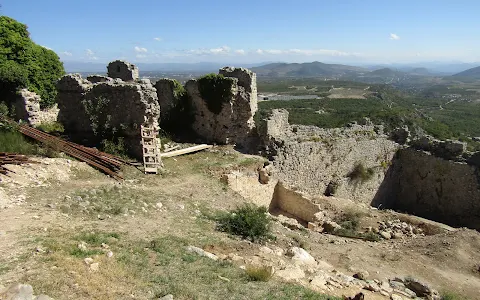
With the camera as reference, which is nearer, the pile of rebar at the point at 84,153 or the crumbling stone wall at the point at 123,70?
the pile of rebar at the point at 84,153

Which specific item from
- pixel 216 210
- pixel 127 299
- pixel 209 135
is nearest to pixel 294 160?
pixel 209 135

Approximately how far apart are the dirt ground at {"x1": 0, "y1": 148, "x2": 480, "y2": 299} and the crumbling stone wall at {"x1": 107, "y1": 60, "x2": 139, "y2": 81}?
5316 mm

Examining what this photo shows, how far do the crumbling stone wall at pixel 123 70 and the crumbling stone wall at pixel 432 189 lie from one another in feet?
40.3

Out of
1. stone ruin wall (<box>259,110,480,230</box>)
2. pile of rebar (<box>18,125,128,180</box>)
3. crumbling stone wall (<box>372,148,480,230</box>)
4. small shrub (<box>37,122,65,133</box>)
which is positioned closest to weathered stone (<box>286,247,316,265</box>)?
pile of rebar (<box>18,125,128,180</box>)

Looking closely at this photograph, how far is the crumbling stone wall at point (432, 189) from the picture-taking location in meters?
16.5

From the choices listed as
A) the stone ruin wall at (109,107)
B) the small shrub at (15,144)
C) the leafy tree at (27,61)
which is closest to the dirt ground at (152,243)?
the small shrub at (15,144)

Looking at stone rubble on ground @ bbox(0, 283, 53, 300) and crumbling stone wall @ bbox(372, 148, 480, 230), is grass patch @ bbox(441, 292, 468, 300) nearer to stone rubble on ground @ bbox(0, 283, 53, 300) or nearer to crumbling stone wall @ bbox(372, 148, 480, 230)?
stone rubble on ground @ bbox(0, 283, 53, 300)

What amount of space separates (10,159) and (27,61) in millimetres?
10662

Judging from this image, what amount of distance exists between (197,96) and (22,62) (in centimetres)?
836

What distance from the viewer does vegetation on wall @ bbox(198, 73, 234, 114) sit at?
1591 cm

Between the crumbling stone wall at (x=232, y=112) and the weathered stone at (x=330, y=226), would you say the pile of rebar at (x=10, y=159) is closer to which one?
the crumbling stone wall at (x=232, y=112)

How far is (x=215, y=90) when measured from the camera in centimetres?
1611

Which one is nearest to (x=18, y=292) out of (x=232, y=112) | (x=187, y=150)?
(x=187, y=150)

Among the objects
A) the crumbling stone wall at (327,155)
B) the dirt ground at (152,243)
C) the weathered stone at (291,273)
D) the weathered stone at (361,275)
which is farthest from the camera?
the crumbling stone wall at (327,155)
